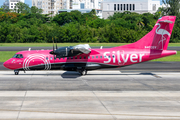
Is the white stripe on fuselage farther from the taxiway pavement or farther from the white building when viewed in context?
the white building

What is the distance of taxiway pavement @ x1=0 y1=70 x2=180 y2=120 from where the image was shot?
46.6 ft

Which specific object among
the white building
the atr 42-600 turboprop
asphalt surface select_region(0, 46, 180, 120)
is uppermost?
the white building

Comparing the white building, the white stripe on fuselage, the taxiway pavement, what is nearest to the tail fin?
the white stripe on fuselage

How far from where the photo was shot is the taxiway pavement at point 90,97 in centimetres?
1420

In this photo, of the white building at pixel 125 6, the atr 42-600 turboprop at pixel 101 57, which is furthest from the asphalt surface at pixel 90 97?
the white building at pixel 125 6

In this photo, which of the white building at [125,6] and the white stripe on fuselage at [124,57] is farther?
the white building at [125,6]

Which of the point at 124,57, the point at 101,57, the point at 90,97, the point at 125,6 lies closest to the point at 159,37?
the point at 124,57

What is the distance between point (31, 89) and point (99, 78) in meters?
7.87

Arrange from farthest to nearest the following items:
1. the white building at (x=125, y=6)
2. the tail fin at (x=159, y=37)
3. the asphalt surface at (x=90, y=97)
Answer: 1. the white building at (x=125, y=6)
2. the tail fin at (x=159, y=37)
3. the asphalt surface at (x=90, y=97)

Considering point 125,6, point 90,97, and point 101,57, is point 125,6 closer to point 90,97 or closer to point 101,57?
point 101,57

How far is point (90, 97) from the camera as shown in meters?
18.1

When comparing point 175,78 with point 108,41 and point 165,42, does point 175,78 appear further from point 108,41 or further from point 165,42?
point 108,41

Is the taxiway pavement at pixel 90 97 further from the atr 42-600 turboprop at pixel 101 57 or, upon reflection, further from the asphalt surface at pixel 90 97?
the atr 42-600 turboprop at pixel 101 57

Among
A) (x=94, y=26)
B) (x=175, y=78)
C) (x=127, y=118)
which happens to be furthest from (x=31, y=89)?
(x=94, y=26)
